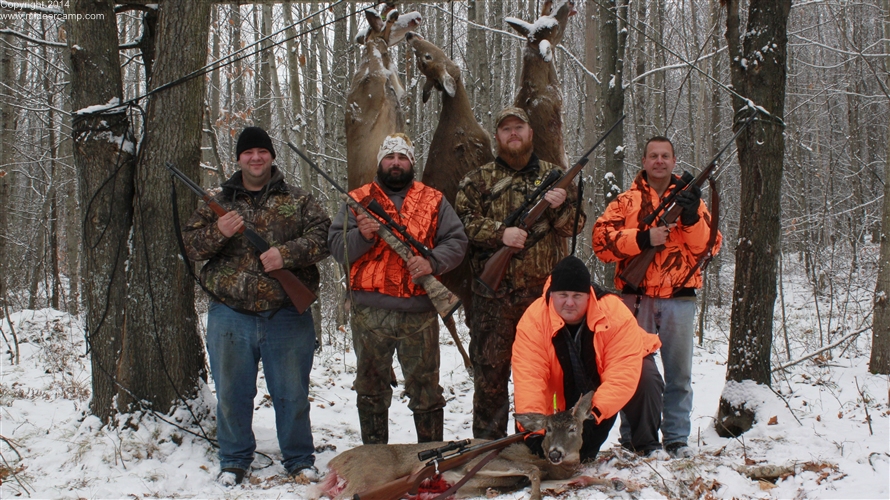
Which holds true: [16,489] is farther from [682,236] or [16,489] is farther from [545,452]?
[682,236]

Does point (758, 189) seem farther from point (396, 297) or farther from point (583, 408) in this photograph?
point (396, 297)

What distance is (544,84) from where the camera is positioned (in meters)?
5.85

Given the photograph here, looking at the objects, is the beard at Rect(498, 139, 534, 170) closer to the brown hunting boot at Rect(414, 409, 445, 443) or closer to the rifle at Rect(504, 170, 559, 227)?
the rifle at Rect(504, 170, 559, 227)

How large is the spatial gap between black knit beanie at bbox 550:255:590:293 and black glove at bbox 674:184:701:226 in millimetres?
1097

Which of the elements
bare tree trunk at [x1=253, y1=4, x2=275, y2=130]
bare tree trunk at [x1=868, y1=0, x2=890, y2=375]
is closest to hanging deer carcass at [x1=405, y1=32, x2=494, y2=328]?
bare tree trunk at [x1=253, y1=4, x2=275, y2=130]

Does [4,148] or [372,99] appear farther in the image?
[4,148]

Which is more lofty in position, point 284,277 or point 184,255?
point 184,255

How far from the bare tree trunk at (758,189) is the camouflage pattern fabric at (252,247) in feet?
10.6

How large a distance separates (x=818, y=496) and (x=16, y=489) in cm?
451

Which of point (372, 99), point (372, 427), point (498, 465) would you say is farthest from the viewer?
point (372, 99)

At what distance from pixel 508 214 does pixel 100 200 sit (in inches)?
121

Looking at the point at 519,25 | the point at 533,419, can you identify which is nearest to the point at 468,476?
the point at 533,419

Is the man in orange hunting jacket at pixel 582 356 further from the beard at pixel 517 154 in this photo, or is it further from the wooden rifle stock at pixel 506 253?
the beard at pixel 517 154

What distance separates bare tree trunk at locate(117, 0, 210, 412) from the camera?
4547mm
